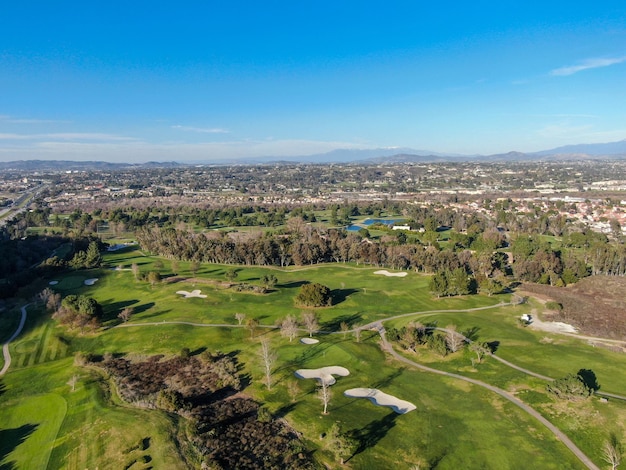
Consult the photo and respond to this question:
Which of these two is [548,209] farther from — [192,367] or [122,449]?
[122,449]

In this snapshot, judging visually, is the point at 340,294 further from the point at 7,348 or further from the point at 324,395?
the point at 7,348

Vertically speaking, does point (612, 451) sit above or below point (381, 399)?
above

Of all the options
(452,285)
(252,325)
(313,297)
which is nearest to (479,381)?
(252,325)

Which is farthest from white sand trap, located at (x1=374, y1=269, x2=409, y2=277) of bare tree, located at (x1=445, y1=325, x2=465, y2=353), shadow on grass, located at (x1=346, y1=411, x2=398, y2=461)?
shadow on grass, located at (x1=346, y1=411, x2=398, y2=461)

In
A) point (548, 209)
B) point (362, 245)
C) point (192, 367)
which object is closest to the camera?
point (192, 367)

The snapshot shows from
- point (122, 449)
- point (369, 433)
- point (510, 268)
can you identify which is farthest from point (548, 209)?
point (122, 449)

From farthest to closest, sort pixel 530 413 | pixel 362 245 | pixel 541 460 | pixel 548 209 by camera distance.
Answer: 1. pixel 548 209
2. pixel 362 245
3. pixel 530 413
4. pixel 541 460
